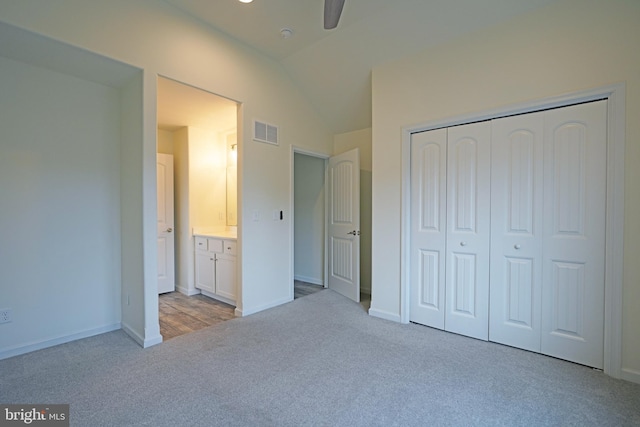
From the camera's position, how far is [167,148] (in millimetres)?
4492

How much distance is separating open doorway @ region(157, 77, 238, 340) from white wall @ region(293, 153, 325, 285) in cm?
119

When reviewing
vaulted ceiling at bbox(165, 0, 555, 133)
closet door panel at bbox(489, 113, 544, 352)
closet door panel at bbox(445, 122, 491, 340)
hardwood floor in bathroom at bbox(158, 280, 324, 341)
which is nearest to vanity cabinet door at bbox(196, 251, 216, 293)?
hardwood floor in bathroom at bbox(158, 280, 324, 341)

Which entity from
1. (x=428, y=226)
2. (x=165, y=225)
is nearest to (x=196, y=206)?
(x=165, y=225)

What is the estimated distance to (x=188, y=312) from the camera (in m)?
3.51

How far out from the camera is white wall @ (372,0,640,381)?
208 centimetres

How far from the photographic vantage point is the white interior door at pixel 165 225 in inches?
164

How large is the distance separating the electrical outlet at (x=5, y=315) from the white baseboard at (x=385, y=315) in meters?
3.35

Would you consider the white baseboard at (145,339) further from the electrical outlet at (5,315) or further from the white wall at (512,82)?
the white wall at (512,82)

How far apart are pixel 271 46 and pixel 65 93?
212 centimetres

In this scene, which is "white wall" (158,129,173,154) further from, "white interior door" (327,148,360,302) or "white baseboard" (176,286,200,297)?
"white interior door" (327,148,360,302)

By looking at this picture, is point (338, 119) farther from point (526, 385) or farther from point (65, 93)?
point (526, 385)

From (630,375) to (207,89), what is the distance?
428 centimetres

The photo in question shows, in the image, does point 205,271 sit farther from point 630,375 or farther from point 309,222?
point 630,375

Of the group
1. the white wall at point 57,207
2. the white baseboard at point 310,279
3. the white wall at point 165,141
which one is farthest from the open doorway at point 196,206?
the white baseboard at point 310,279
